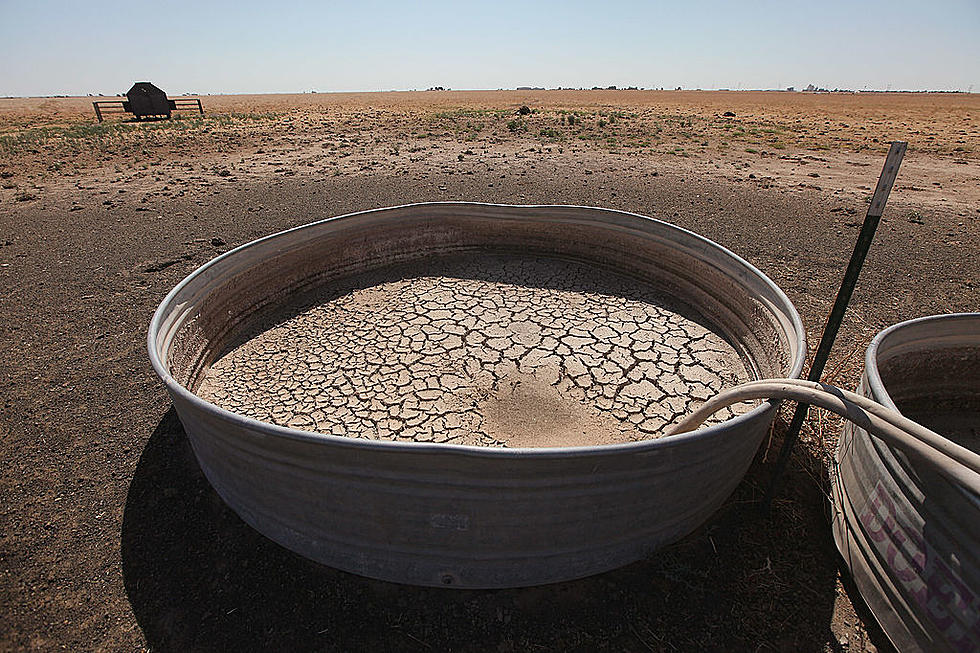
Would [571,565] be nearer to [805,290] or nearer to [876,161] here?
[805,290]

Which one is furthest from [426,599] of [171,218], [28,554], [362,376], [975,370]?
[171,218]

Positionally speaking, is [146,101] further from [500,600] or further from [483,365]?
[500,600]

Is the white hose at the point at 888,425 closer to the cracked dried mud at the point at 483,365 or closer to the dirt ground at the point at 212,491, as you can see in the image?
the dirt ground at the point at 212,491

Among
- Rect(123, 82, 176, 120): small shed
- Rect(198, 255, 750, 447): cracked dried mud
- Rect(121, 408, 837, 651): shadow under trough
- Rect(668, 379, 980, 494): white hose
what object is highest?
Rect(123, 82, 176, 120): small shed

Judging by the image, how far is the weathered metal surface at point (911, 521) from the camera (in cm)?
139

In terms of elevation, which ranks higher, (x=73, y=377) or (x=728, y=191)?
(x=728, y=191)

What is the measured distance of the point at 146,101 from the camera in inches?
730

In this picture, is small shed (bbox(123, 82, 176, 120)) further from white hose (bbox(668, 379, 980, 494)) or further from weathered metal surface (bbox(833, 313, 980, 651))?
weathered metal surface (bbox(833, 313, 980, 651))

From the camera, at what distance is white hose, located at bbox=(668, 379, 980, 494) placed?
1222 mm

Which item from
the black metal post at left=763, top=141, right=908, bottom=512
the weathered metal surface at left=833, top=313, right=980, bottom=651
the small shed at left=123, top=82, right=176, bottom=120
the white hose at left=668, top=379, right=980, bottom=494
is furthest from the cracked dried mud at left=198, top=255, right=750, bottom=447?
the small shed at left=123, top=82, right=176, bottom=120

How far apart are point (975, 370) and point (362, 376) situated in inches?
132

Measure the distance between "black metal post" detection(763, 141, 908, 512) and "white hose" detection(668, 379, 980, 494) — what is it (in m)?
0.21

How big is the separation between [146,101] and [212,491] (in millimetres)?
22028

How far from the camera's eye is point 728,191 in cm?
732
